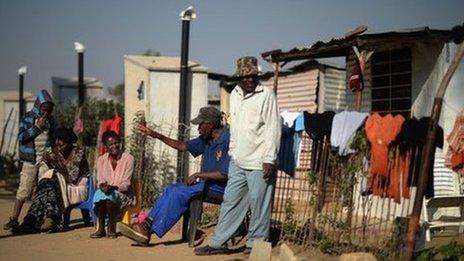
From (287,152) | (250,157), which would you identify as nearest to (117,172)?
(250,157)

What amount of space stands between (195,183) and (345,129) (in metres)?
1.80

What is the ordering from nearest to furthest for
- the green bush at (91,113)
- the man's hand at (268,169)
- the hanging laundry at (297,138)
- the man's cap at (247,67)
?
the man's hand at (268,169)
the man's cap at (247,67)
the hanging laundry at (297,138)
the green bush at (91,113)

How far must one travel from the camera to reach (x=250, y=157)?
18.4 ft

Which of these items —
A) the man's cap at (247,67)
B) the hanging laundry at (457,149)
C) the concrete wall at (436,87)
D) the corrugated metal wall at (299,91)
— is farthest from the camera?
the corrugated metal wall at (299,91)

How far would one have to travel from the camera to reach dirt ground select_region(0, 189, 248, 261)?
5641mm

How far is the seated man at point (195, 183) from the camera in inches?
233

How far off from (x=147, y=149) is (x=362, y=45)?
4.08 meters

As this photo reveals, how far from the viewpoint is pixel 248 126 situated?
220 inches

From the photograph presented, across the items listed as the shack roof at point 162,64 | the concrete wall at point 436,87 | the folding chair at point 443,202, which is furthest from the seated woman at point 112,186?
the shack roof at point 162,64

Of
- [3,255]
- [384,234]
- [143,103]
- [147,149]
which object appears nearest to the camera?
[384,234]

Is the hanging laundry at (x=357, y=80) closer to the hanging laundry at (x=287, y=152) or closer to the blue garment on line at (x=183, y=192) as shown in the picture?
the hanging laundry at (x=287, y=152)

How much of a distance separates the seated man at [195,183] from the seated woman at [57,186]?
Result: 1496 millimetres

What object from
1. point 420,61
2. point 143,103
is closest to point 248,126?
point 420,61

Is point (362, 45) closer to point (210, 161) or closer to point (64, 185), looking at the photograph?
point (210, 161)
